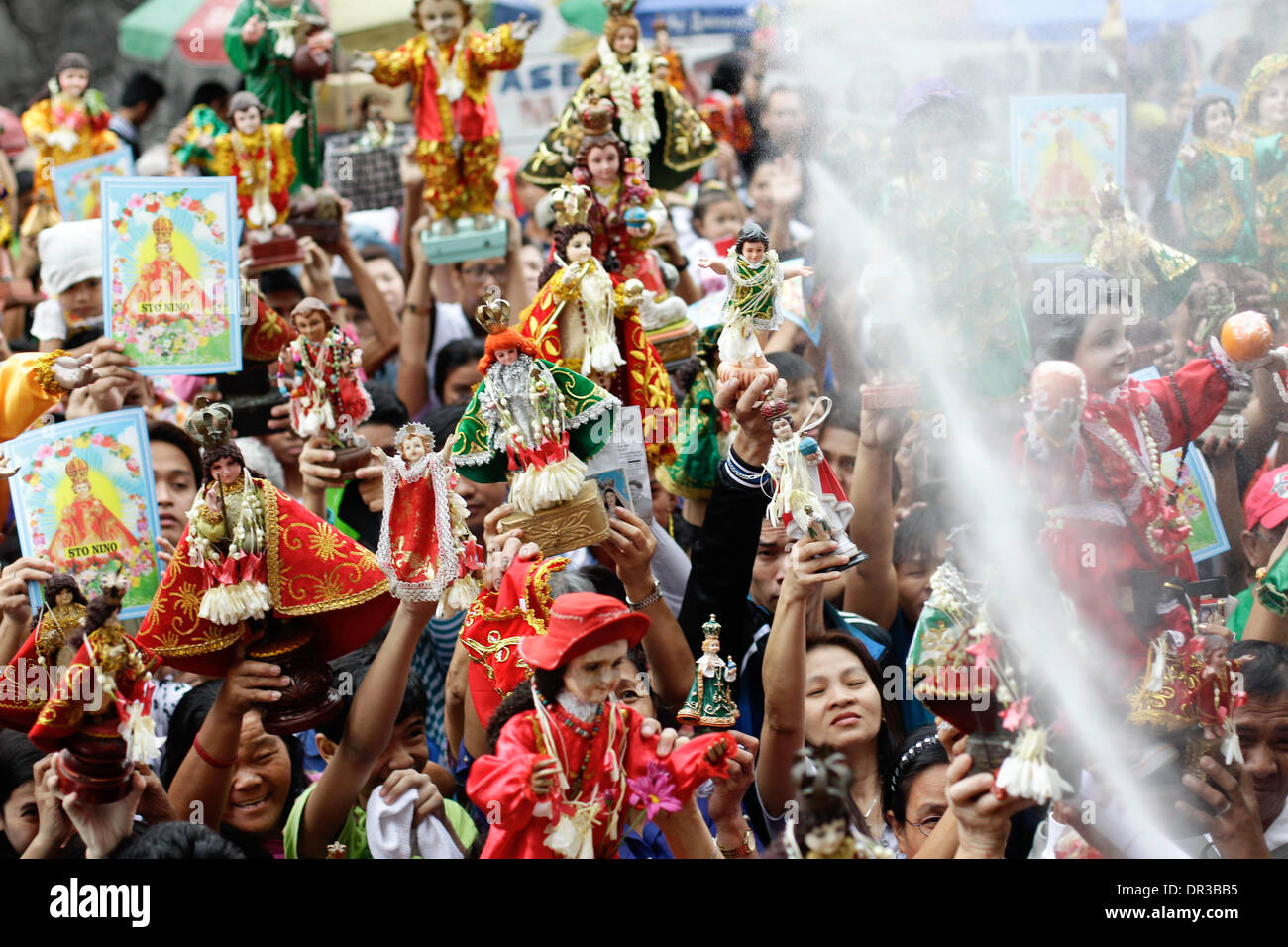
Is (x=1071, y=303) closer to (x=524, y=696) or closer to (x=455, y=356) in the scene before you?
(x=524, y=696)

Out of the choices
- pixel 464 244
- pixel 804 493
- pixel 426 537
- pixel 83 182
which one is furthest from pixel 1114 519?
pixel 83 182

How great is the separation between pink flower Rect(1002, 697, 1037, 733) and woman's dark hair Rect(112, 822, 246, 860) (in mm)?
1775

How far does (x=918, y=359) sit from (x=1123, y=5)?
383 centimetres

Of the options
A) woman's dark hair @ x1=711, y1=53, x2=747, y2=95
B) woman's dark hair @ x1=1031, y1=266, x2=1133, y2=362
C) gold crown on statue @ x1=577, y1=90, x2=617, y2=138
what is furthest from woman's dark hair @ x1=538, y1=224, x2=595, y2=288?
woman's dark hair @ x1=711, y1=53, x2=747, y2=95

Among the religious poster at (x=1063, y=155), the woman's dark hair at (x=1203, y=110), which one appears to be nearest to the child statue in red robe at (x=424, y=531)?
the religious poster at (x=1063, y=155)

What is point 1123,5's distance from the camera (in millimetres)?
7949

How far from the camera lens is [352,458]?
4.98 meters

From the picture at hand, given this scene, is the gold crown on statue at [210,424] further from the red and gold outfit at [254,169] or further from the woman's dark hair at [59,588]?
the red and gold outfit at [254,169]

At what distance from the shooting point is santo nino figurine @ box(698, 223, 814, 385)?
13.7 ft

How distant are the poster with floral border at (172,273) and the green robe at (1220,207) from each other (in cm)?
385

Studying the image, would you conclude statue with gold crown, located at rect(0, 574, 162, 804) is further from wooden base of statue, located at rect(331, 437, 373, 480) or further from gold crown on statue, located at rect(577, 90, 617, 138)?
gold crown on statue, located at rect(577, 90, 617, 138)
